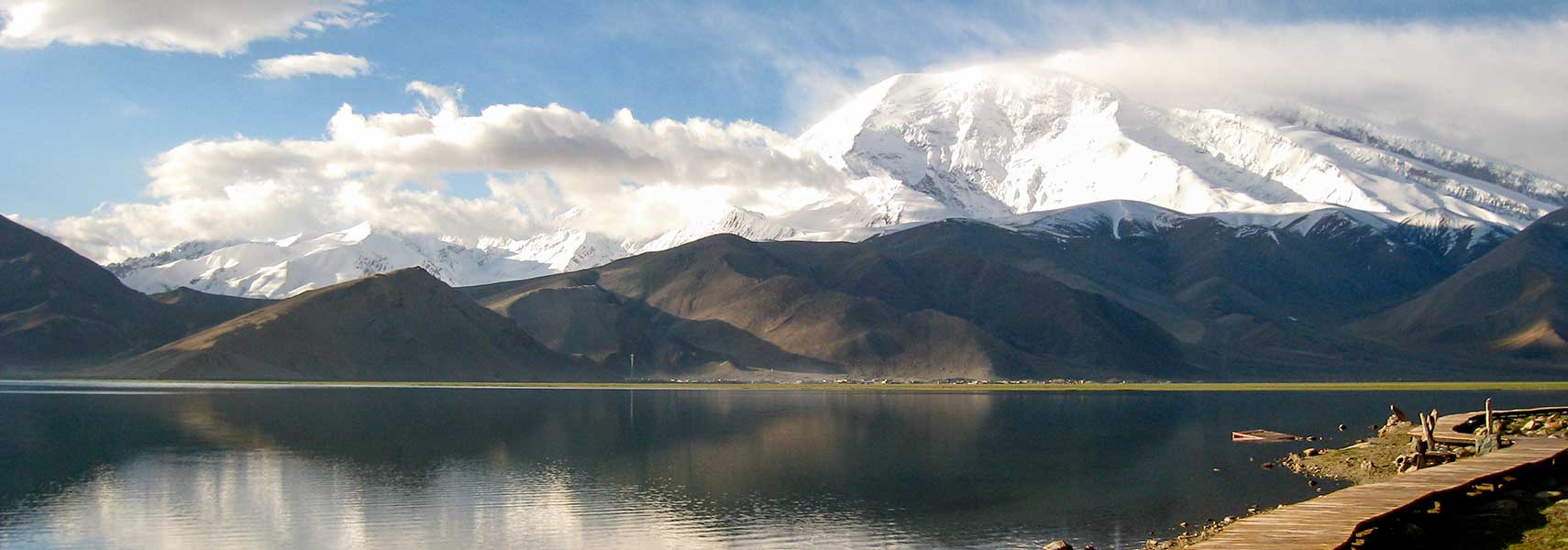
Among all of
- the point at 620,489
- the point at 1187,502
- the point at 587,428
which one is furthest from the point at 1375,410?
the point at 620,489

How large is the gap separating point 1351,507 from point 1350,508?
0.81ft

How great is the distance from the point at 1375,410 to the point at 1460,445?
238 feet

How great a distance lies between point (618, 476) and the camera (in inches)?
2749

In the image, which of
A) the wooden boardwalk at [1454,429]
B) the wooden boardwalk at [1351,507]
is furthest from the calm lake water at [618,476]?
the wooden boardwalk at [1454,429]

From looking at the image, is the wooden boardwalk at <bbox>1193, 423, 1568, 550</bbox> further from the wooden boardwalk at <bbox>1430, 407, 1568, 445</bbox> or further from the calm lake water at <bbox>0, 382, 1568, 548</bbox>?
the wooden boardwalk at <bbox>1430, 407, 1568, 445</bbox>

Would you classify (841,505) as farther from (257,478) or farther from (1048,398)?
(1048,398)

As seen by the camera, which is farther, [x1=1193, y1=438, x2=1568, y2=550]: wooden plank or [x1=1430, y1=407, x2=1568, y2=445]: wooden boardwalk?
[x1=1430, y1=407, x2=1568, y2=445]: wooden boardwalk

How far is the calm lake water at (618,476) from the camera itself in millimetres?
51156

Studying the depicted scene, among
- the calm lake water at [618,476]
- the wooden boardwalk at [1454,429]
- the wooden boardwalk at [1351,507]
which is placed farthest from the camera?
the wooden boardwalk at [1454,429]

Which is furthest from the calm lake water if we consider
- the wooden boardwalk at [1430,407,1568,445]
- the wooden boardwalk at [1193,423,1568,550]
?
the wooden boardwalk at [1430,407,1568,445]

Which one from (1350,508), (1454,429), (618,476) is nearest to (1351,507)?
(1350,508)

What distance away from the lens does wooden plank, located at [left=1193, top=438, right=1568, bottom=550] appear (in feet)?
116

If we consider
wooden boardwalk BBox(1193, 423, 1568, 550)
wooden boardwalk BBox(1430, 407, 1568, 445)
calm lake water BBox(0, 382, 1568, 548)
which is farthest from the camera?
wooden boardwalk BBox(1430, 407, 1568, 445)

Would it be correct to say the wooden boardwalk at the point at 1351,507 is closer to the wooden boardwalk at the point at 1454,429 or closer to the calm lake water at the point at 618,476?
the calm lake water at the point at 618,476
